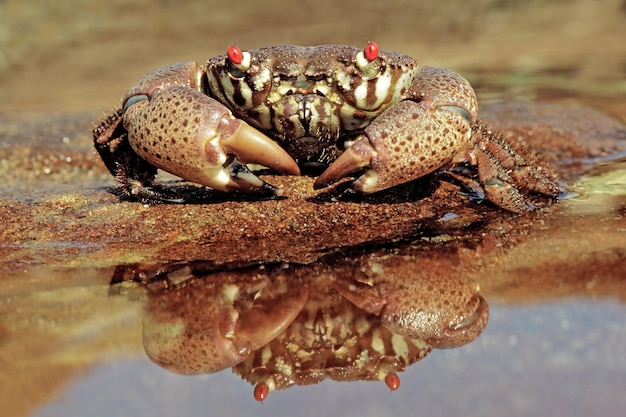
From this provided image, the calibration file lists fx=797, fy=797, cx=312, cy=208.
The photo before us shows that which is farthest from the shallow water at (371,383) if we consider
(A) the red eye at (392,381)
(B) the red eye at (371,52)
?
(B) the red eye at (371,52)

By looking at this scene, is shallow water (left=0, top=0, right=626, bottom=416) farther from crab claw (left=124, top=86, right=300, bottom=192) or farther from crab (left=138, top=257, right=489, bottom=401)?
crab claw (left=124, top=86, right=300, bottom=192)

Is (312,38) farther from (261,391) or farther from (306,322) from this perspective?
(261,391)

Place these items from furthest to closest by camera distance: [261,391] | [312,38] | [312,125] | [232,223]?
[312,38] < [312,125] < [232,223] < [261,391]

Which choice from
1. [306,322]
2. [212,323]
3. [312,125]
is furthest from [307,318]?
[312,125]

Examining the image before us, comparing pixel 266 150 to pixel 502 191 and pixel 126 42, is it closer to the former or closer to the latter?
pixel 502 191

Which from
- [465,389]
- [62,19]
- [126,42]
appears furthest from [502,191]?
[62,19]
